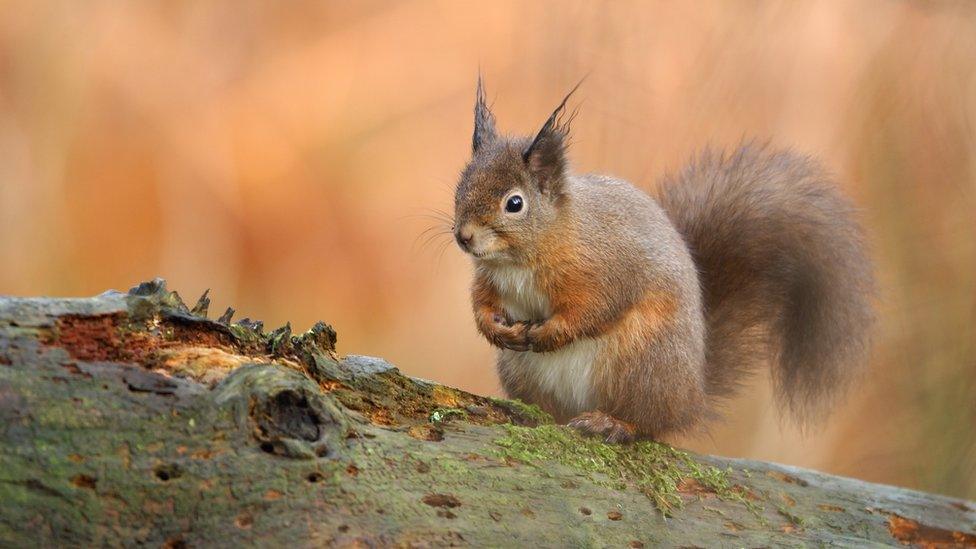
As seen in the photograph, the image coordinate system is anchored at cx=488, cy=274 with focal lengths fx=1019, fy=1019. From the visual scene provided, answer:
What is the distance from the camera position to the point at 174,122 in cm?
348

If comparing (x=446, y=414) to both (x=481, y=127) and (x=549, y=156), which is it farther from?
(x=481, y=127)

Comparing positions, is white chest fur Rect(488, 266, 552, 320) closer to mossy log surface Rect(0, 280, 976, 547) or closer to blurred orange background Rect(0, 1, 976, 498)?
mossy log surface Rect(0, 280, 976, 547)

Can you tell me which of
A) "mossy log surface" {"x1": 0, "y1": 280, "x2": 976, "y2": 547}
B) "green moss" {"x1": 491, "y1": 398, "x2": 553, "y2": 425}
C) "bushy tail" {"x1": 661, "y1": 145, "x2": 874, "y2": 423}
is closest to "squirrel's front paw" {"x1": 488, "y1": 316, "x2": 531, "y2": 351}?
"green moss" {"x1": 491, "y1": 398, "x2": 553, "y2": 425}

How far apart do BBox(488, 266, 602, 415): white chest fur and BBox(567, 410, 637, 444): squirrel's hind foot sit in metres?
0.12

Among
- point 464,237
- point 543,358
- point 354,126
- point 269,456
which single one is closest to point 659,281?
point 543,358

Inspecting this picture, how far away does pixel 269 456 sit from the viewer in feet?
4.21

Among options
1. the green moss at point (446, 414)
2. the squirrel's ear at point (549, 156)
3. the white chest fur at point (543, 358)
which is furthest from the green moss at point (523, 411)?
the squirrel's ear at point (549, 156)

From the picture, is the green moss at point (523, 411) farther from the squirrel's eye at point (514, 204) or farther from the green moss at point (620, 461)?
the squirrel's eye at point (514, 204)

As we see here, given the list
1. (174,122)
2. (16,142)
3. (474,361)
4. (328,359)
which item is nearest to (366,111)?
(174,122)

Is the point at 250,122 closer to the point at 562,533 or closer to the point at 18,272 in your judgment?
the point at 18,272

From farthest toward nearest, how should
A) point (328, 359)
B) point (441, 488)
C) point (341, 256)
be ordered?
point (341, 256) → point (328, 359) → point (441, 488)

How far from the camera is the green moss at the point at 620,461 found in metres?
1.63

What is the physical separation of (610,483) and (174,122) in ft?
7.84

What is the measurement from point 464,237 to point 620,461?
58 centimetres
